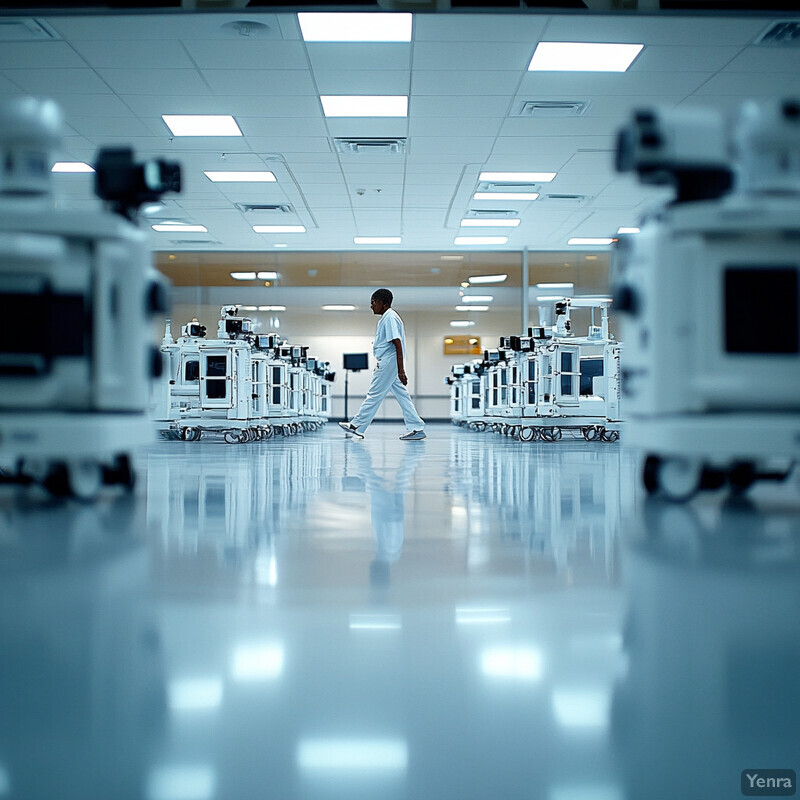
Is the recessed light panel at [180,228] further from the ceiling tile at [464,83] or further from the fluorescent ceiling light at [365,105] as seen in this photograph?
the ceiling tile at [464,83]

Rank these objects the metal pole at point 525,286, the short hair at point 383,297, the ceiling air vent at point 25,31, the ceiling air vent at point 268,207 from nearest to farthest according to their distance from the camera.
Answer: the ceiling air vent at point 25,31 < the short hair at point 383,297 < the ceiling air vent at point 268,207 < the metal pole at point 525,286

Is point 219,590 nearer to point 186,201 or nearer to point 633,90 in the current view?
point 633,90

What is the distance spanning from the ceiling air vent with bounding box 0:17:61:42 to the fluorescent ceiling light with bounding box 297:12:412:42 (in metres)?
1.87

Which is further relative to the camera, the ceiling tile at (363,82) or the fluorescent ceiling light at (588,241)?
the fluorescent ceiling light at (588,241)

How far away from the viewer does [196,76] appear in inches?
257

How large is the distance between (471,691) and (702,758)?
252 mm

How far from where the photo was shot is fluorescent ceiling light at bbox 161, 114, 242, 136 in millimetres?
7465

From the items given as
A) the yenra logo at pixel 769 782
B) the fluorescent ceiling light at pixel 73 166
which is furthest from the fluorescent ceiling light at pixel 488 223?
the yenra logo at pixel 769 782

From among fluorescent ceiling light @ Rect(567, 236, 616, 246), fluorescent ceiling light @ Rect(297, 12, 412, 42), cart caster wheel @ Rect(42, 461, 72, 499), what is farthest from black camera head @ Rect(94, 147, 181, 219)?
fluorescent ceiling light @ Rect(567, 236, 616, 246)

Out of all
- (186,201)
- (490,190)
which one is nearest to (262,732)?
(490,190)

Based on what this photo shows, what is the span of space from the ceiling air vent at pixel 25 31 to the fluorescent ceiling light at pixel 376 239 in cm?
744

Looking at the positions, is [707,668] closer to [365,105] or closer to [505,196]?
[365,105]

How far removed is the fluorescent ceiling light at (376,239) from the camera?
1298 cm

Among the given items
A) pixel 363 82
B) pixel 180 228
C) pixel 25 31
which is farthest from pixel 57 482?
pixel 180 228
